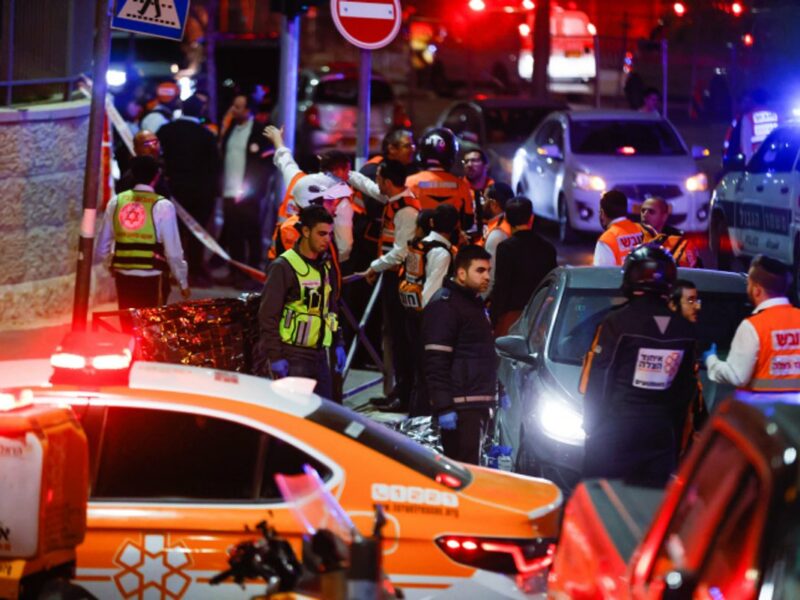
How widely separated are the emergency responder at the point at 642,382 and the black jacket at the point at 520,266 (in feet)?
11.8

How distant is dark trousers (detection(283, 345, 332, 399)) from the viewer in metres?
9.16

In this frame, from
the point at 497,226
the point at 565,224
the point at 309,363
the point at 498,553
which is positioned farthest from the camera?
the point at 565,224

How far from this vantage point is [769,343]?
762 centimetres

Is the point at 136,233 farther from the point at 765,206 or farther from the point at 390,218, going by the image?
the point at 765,206

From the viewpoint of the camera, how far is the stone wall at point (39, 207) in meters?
13.7

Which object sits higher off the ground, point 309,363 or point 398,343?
point 309,363

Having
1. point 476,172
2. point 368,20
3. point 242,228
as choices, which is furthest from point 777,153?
point 368,20

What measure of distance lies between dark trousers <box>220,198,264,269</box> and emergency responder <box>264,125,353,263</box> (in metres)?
5.06

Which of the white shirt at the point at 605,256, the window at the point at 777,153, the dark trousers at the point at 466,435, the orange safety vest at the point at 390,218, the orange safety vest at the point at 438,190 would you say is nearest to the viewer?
the dark trousers at the point at 466,435

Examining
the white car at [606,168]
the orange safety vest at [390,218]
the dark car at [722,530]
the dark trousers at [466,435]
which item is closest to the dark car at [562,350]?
the dark trousers at [466,435]

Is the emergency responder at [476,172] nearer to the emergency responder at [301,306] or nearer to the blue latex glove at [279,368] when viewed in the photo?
the emergency responder at [301,306]

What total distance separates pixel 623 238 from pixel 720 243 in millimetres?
6961

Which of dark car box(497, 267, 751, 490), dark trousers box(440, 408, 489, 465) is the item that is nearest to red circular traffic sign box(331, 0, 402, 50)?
dark car box(497, 267, 751, 490)

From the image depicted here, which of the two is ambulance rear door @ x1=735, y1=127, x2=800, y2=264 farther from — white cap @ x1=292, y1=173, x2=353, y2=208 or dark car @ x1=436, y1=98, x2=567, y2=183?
dark car @ x1=436, y1=98, x2=567, y2=183
